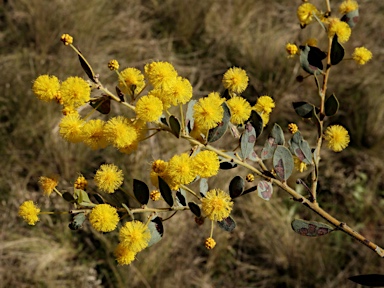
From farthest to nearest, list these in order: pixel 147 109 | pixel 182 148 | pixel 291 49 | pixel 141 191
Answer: pixel 182 148, pixel 291 49, pixel 141 191, pixel 147 109

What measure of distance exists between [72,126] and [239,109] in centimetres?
23

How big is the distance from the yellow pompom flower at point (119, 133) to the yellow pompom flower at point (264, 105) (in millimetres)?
200

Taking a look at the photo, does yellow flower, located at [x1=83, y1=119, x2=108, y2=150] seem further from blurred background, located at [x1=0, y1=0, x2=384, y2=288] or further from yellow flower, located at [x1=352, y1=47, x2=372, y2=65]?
blurred background, located at [x1=0, y1=0, x2=384, y2=288]

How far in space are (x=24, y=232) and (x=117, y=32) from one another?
4.22ft

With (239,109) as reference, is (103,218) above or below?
below

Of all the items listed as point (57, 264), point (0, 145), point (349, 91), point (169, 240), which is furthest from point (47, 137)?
point (349, 91)

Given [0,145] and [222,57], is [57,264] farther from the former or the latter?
[222,57]

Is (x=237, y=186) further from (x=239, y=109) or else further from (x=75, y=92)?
(x=75, y=92)

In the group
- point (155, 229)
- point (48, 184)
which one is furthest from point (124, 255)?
point (48, 184)

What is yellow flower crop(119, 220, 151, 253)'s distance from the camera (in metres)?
0.65

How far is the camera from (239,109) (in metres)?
0.69

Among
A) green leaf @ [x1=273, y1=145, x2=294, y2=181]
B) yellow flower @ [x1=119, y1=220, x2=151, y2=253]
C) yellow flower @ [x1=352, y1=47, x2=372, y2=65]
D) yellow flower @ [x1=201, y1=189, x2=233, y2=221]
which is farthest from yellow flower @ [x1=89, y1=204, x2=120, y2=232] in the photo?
yellow flower @ [x1=352, y1=47, x2=372, y2=65]

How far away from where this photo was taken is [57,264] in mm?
2197

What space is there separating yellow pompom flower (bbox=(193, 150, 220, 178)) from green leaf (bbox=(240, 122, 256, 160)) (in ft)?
0.22
